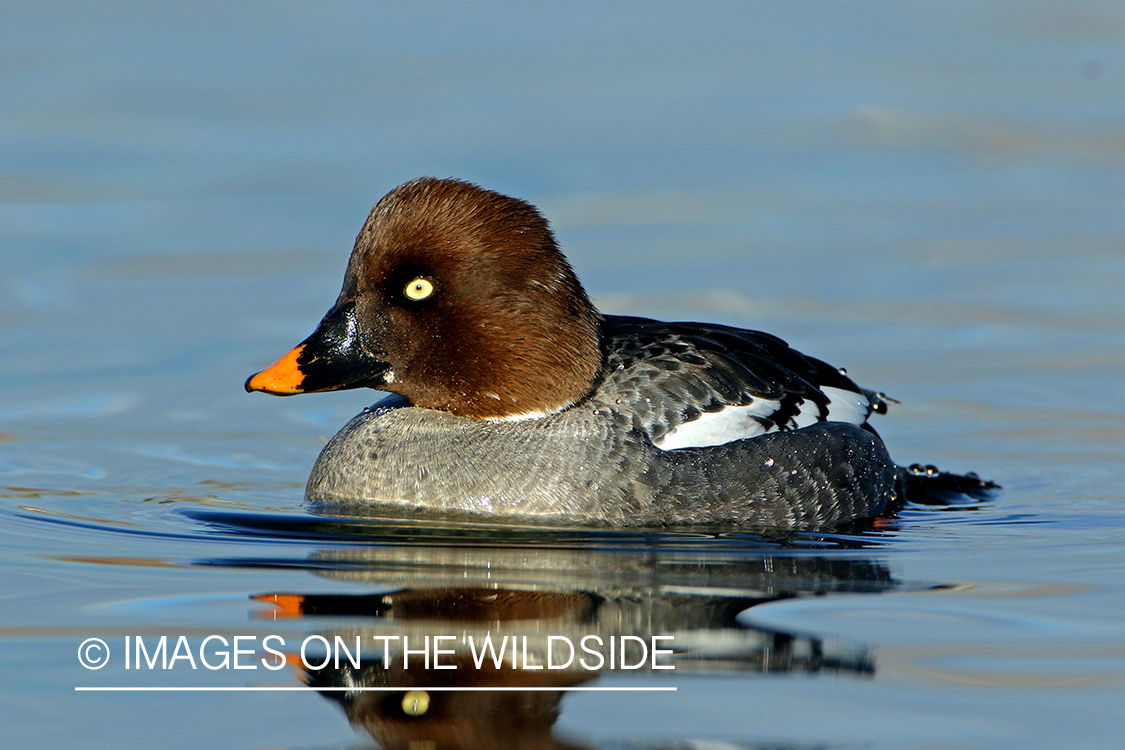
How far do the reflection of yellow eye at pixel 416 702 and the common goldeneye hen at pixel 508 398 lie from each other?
264 cm

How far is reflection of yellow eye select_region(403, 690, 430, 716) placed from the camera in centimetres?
605

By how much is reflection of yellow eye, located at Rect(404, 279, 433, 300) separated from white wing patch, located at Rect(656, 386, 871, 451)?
152 centimetres

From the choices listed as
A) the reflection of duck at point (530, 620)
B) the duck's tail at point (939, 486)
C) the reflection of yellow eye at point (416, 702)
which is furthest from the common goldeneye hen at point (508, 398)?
the reflection of yellow eye at point (416, 702)

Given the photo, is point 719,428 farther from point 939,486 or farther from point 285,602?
point 285,602

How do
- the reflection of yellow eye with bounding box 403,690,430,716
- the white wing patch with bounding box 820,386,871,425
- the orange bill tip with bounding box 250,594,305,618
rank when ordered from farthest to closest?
the white wing patch with bounding box 820,386,871,425 < the orange bill tip with bounding box 250,594,305,618 < the reflection of yellow eye with bounding box 403,690,430,716

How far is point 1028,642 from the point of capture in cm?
695

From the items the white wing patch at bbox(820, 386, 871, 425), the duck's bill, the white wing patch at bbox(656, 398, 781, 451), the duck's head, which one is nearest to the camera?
the duck's head

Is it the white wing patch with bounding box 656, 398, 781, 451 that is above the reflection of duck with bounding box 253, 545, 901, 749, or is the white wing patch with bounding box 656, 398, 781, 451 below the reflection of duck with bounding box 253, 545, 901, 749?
above

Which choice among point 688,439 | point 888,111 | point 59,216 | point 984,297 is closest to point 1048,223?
point 984,297

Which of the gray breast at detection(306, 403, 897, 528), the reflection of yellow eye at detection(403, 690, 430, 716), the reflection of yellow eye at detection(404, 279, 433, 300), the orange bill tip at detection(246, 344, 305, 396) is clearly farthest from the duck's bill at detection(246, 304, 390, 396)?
the reflection of yellow eye at detection(403, 690, 430, 716)

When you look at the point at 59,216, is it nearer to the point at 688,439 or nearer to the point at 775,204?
the point at 775,204

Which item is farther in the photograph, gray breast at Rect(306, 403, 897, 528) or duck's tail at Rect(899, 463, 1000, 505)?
duck's tail at Rect(899, 463, 1000, 505)

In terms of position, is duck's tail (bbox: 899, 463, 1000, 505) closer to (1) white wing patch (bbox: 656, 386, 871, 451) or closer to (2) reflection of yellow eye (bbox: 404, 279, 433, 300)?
(1) white wing patch (bbox: 656, 386, 871, 451)

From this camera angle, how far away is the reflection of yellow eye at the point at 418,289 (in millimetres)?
8930
